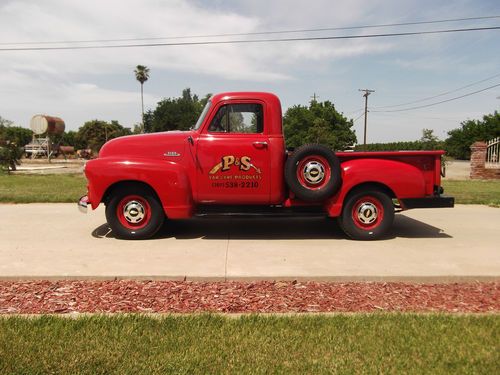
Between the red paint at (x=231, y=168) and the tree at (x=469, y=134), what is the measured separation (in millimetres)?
49257

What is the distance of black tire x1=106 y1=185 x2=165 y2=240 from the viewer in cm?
607

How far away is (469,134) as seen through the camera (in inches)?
2275

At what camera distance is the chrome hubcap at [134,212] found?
20.0 feet

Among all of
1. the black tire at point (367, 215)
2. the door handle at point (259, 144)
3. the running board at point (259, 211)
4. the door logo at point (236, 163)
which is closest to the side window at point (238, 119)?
the door handle at point (259, 144)

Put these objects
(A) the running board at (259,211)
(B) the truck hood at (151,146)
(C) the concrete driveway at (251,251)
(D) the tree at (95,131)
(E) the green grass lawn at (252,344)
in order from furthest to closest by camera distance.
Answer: (D) the tree at (95,131), (A) the running board at (259,211), (B) the truck hood at (151,146), (C) the concrete driveway at (251,251), (E) the green grass lawn at (252,344)

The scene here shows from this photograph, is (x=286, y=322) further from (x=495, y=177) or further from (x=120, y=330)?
(x=495, y=177)

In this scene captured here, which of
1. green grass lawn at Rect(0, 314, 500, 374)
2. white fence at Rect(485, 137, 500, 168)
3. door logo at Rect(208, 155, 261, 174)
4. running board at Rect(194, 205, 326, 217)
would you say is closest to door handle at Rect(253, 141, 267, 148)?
door logo at Rect(208, 155, 261, 174)

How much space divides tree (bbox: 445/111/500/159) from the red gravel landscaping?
5132 cm

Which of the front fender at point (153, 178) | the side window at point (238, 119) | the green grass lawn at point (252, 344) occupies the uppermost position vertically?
the side window at point (238, 119)

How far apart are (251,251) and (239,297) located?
1595 mm

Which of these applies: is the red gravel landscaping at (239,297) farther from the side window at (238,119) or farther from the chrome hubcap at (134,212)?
the side window at (238,119)

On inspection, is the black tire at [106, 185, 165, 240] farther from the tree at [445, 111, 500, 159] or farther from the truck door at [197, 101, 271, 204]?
the tree at [445, 111, 500, 159]

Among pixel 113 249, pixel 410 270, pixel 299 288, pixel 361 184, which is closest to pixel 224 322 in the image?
pixel 299 288

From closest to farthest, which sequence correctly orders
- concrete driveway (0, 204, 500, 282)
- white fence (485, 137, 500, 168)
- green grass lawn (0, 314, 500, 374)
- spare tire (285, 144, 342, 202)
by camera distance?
green grass lawn (0, 314, 500, 374), concrete driveway (0, 204, 500, 282), spare tire (285, 144, 342, 202), white fence (485, 137, 500, 168)
